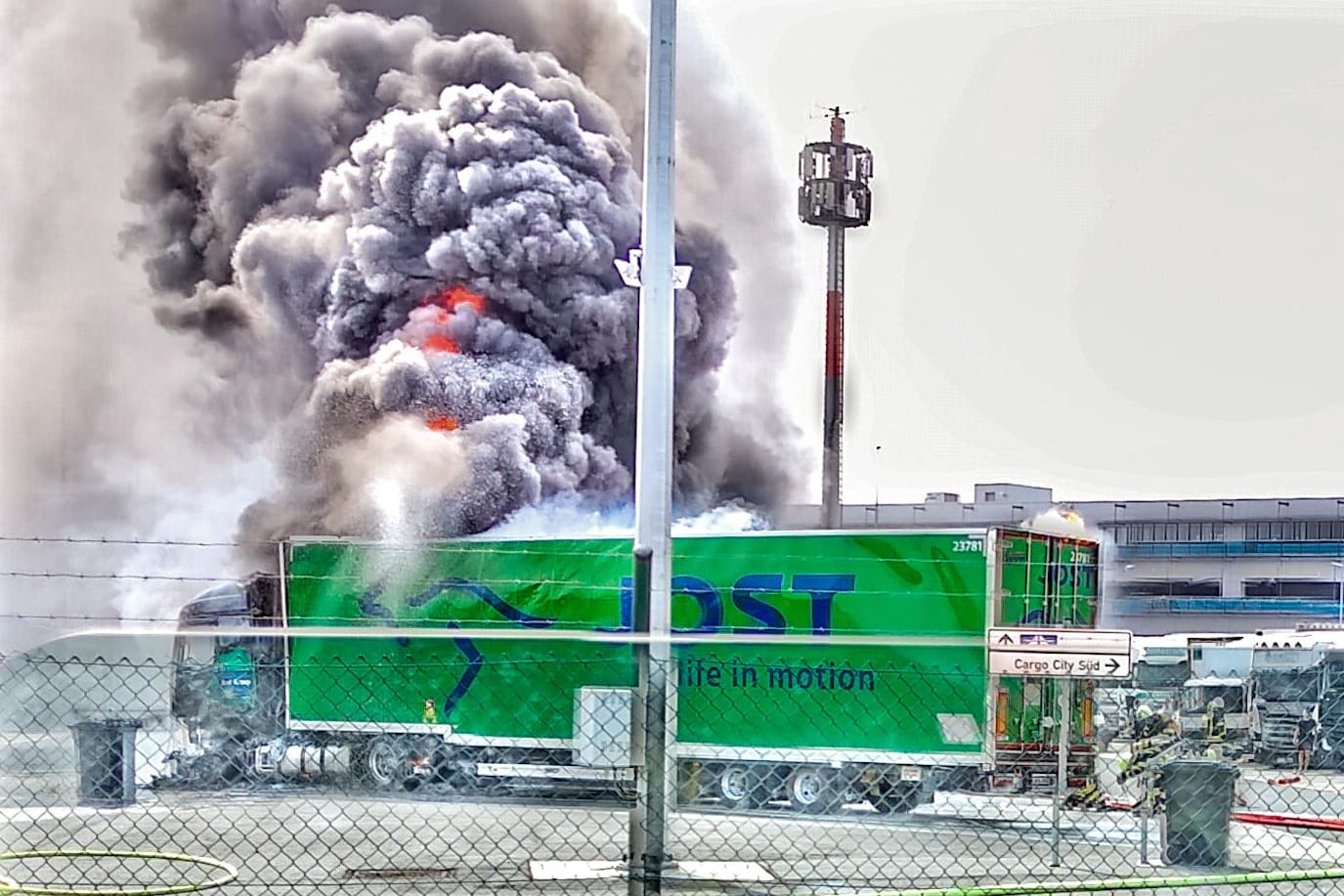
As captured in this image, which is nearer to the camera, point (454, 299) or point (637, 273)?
point (637, 273)

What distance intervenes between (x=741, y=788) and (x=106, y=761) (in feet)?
18.4

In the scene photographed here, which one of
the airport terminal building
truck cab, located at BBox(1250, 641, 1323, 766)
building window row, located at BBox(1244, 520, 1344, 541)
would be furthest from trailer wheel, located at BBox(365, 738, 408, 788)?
building window row, located at BBox(1244, 520, 1344, 541)

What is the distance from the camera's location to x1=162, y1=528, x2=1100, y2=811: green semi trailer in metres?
15.3

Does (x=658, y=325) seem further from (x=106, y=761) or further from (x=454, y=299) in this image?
(x=454, y=299)

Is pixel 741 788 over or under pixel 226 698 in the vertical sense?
under

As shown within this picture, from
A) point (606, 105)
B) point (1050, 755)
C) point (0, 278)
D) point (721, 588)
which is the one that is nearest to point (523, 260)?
point (606, 105)

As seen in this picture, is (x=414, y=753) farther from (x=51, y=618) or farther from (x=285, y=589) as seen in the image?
(x=51, y=618)

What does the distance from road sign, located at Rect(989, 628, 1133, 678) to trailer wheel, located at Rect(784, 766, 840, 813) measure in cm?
438

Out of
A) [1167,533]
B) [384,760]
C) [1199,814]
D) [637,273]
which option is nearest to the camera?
[1199,814]

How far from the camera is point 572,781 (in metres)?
15.4

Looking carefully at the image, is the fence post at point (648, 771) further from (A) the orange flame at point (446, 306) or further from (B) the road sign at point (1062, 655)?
(A) the orange flame at point (446, 306)

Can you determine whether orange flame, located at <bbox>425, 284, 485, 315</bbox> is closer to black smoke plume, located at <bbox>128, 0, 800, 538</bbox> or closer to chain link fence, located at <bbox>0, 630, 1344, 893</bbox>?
black smoke plume, located at <bbox>128, 0, 800, 538</bbox>

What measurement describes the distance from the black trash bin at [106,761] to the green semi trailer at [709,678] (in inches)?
96.3

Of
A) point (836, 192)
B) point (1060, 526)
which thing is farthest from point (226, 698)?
point (836, 192)
